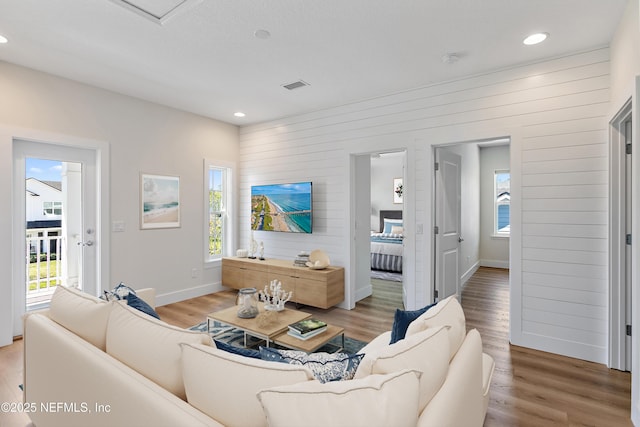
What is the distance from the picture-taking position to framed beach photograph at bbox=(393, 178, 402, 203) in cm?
858

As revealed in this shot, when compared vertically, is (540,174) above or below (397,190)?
below

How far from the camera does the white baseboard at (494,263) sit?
281 inches

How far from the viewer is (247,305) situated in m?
2.95

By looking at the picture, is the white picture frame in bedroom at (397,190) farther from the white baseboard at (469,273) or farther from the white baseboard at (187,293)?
the white baseboard at (187,293)

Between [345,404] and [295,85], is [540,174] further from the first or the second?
[345,404]

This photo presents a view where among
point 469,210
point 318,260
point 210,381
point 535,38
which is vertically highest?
point 535,38

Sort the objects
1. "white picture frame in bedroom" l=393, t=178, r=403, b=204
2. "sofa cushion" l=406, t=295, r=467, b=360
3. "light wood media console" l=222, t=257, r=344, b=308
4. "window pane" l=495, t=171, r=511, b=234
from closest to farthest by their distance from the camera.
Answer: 1. "sofa cushion" l=406, t=295, r=467, b=360
2. "light wood media console" l=222, t=257, r=344, b=308
3. "window pane" l=495, t=171, r=511, b=234
4. "white picture frame in bedroom" l=393, t=178, r=403, b=204

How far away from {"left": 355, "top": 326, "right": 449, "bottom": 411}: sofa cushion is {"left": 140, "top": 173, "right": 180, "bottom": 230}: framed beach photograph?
410 cm

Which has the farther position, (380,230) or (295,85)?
(380,230)

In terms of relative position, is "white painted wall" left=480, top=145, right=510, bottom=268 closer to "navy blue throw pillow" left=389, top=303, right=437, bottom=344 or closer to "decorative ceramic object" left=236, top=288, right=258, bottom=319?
"decorative ceramic object" left=236, top=288, right=258, bottom=319

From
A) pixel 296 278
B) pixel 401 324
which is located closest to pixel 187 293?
pixel 296 278

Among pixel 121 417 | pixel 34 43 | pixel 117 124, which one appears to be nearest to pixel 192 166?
pixel 117 124

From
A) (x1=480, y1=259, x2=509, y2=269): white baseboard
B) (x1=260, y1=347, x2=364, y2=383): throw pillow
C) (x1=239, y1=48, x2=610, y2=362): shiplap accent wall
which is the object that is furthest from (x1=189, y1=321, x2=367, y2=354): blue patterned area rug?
(x1=480, y1=259, x2=509, y2=269): white baseboard

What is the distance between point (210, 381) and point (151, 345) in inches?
15.6
